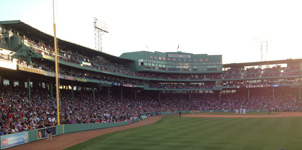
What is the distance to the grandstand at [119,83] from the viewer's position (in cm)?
2886

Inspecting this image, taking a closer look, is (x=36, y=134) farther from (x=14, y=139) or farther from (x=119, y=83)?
(x=119, y=83)

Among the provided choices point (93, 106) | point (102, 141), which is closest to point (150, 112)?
point (93, 106)

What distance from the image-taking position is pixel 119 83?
5256 centimetres

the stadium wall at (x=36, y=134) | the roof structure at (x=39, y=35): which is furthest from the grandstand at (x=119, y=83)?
the stadium wall at (x=36, y=134)

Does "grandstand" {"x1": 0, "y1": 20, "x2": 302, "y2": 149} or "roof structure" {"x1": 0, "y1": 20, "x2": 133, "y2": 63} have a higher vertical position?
"roof structure" {"x1": 0, "y1": 20, "x2": 133, "y2": 63}

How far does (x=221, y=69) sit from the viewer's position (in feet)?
251

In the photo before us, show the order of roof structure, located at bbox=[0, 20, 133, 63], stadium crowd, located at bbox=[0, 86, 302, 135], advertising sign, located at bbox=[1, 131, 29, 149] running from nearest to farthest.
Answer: advertising sign, located at bbox=[1, 131, 29, 149] < stadium crowd, located at bbox=[0, 86, 302, 135] < roof structure, located at bbox=[0, 20, 133, 63]

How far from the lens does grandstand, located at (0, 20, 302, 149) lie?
2886 cm

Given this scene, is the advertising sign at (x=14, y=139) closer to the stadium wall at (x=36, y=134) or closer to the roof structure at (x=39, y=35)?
the stadium wall at (x=36, y=134)

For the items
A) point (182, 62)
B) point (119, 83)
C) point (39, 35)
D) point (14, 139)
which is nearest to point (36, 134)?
point (14, 139)

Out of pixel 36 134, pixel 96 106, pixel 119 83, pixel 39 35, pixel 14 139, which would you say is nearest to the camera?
pixel 14 139

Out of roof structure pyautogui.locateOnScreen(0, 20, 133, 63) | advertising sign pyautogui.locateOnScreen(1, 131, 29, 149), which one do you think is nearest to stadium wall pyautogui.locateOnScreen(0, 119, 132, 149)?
advertising sign pyautogui.locateOnScreen(1, 131, 29, 149)

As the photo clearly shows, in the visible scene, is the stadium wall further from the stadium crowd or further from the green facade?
the green facade

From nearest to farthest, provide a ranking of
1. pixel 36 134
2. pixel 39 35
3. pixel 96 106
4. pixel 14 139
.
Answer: pixel 14 139 < pixel 36 134 < pixel 39 35 < pixel 96 106
